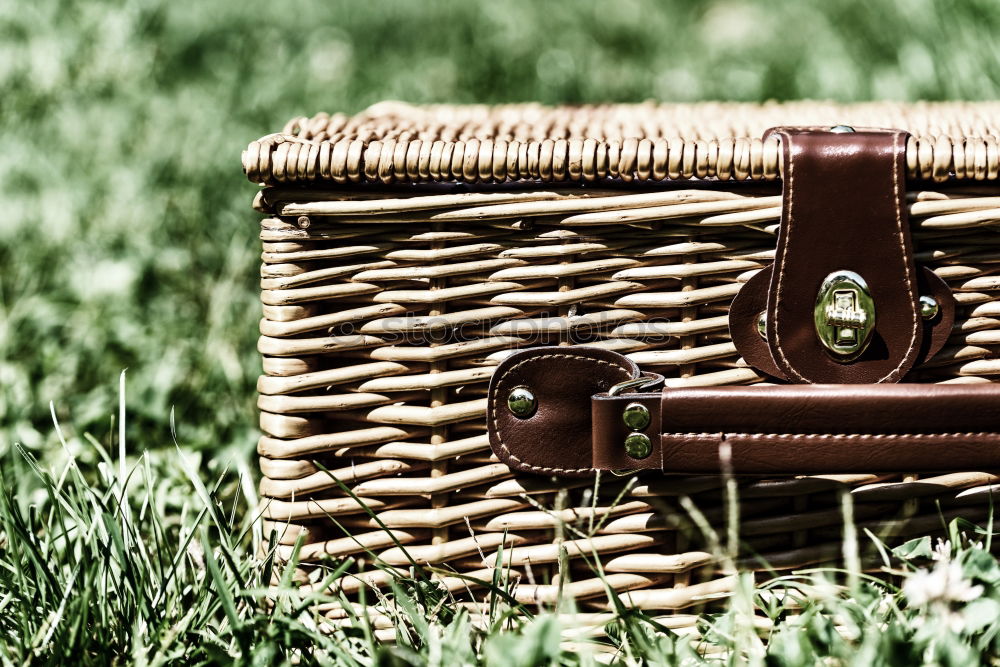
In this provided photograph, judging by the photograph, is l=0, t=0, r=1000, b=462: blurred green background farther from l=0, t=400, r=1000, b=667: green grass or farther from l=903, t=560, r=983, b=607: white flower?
l=903, t=560, r=983, b=607: white flower

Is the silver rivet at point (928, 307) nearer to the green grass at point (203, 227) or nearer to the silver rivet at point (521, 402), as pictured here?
the green grass at point (203, 227)

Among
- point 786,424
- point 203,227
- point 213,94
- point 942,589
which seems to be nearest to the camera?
point 942,589

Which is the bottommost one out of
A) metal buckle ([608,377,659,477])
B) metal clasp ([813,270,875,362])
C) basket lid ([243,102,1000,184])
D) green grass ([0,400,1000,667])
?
green grass ([0,400,1000,667])

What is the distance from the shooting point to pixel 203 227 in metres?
1.85

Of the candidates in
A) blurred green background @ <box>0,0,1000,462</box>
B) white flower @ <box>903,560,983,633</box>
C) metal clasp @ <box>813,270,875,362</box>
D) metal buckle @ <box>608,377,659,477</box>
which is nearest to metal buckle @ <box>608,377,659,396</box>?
metal buckle @ <box>608,377,659,477</box>

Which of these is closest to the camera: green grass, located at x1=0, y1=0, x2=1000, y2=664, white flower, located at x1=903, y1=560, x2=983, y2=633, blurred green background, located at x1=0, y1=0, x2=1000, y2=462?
white flower, located at x1=903, y1=560, x2=983, y2=633

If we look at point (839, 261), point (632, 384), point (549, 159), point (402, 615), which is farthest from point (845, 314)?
point (402, 615)

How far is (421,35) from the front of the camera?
2949 mm

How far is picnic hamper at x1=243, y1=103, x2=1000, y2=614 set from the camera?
2.65 ft

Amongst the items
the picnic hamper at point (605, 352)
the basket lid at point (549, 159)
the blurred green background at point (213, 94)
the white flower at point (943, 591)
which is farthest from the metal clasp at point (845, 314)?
the blurred green background at point (213, 94)

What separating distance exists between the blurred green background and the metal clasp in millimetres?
771

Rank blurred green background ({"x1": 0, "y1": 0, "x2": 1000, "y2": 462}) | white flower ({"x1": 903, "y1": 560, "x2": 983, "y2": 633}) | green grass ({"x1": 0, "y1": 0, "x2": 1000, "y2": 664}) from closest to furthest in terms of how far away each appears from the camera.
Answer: white flower ({"x1": 903, "y1": 560, "x2": 983, "y2": 633}) → green grass ({"x1": 0, "y1": 0, "x2": 1000, "y2": 664}) → blurred green background ({"x1": 0, "y1": 0, "x2": 1000, "y2": 462})

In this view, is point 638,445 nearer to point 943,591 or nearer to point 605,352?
point 605,352

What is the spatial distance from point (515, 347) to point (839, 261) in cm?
32
